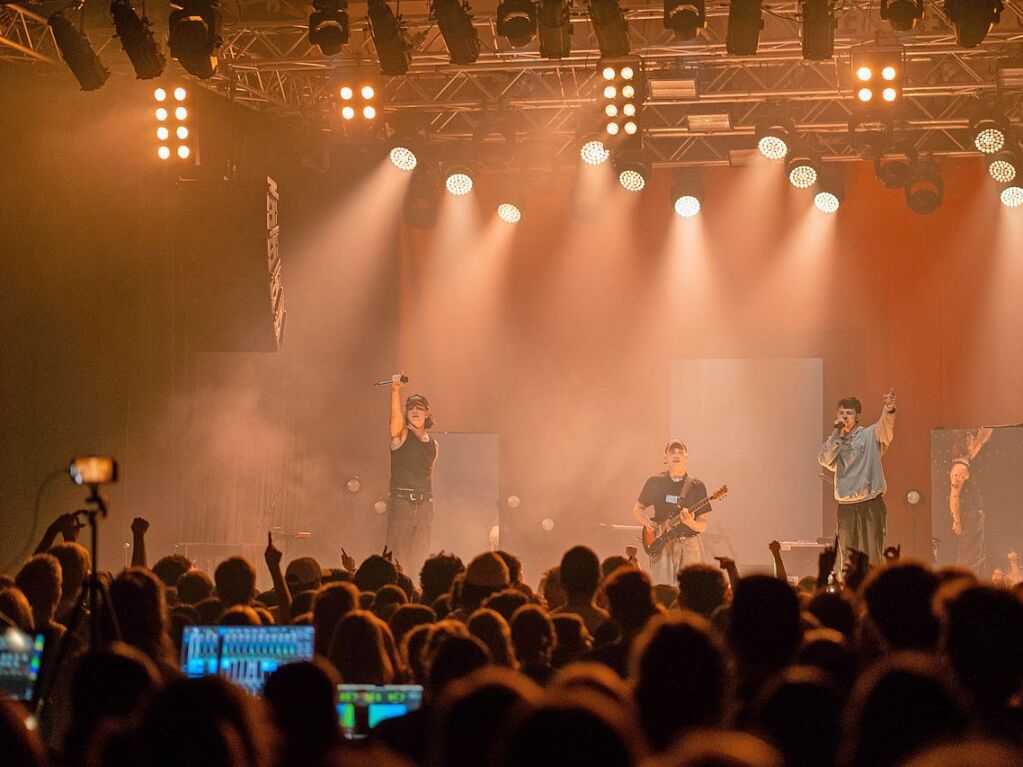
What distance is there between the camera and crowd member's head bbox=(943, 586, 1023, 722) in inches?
121

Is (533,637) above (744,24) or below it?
below

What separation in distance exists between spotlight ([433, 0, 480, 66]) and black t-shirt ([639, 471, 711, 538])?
4605mm

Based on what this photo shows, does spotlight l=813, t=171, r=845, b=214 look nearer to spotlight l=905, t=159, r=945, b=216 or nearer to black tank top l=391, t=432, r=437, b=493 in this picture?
spotlight l=905, t=159, r=945, b=216

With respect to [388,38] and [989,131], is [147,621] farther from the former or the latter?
[989,131]

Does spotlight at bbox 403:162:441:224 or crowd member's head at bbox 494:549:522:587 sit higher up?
spotlight at bbox 403:162:441:224

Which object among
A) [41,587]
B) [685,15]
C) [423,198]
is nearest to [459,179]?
[423,198]

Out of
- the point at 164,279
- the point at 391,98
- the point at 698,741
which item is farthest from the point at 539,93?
the point at 698,741

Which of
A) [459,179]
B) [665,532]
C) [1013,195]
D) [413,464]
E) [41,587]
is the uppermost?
[459,179]

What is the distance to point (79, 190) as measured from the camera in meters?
12.7

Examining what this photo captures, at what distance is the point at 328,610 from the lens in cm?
523

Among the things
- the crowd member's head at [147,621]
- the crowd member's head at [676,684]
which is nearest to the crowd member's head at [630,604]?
the crowd member's head at [147,621]

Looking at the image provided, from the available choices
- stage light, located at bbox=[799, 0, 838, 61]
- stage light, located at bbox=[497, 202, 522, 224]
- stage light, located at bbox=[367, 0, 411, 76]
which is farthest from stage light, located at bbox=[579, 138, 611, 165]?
stage light, located at bbox=[799, 0, 838, 61]

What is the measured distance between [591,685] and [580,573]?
11.1ft

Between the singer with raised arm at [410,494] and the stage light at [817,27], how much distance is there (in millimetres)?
5152
